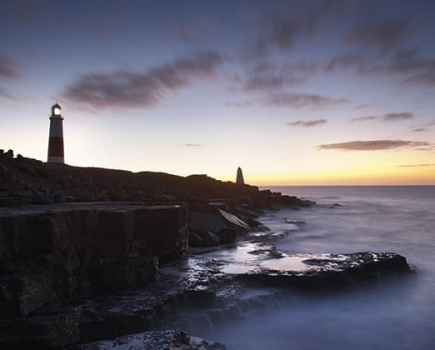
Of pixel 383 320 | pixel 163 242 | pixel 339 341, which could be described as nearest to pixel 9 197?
pixel 163 242

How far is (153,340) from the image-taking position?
338 centimetres

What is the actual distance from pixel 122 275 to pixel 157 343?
5.41ft

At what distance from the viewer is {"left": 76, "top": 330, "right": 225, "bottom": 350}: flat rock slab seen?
10.7 feet

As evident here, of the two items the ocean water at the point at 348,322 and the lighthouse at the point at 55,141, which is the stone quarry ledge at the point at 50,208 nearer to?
the ocean water at the point at 348,322

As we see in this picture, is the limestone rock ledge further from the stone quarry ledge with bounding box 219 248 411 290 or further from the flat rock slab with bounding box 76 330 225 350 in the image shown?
the stone quarry ledge with bounding box 219 248 411 290

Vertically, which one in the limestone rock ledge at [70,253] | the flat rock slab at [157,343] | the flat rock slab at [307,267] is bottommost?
the flat rock slab at [157,343]

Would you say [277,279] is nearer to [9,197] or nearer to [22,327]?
[22,327]

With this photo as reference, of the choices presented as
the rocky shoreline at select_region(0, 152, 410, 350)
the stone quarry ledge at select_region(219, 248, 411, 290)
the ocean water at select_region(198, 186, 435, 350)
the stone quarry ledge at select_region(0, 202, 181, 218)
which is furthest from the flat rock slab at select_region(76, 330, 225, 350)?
the stone quarry ledge at select_region(219, 248, 411, 290)

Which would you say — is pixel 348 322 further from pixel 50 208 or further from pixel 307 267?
pixel 50 208

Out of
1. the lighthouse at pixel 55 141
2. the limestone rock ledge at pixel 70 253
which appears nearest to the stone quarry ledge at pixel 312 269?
the limestone rock ledge at pixel 70 253

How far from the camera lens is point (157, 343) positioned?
3.32 meters

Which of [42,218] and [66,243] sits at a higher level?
[42,218]

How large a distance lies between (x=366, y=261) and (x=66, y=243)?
16.6ft

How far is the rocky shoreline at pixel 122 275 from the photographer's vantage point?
355 cm
